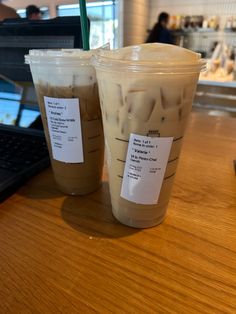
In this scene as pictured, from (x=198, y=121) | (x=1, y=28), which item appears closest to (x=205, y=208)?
(x=198, y=121)

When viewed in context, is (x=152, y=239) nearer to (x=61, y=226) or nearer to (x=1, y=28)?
(x=61, y=226)

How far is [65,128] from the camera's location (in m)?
0.39

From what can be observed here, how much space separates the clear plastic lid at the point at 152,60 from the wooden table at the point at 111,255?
217 millimetres

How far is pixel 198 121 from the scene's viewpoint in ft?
2.88

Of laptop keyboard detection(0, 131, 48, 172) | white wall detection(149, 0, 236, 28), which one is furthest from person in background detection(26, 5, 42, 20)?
white wall detection(149, 0, 236, 28)

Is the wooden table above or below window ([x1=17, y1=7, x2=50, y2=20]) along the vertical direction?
below

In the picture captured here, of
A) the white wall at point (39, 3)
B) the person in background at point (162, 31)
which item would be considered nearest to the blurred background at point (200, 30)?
the person in background at point (162, 31)

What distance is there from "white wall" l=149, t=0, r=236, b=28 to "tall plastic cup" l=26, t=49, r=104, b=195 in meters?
2.94

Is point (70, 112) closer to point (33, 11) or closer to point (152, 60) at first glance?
point (152, 60)

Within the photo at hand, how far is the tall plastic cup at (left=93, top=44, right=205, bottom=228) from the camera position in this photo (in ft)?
0.91

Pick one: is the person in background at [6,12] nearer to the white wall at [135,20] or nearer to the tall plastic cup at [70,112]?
the tall plastic cup at [70,112]

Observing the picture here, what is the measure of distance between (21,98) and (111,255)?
530 millimetres

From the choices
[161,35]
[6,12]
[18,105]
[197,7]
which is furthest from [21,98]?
[197,7]

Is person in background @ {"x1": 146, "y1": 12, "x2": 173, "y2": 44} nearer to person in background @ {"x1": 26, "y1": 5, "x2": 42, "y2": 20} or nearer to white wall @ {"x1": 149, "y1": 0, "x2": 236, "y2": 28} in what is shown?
white wall @ {"x1": 149, "y1": 0, "x2": 236, "y2": 28}
